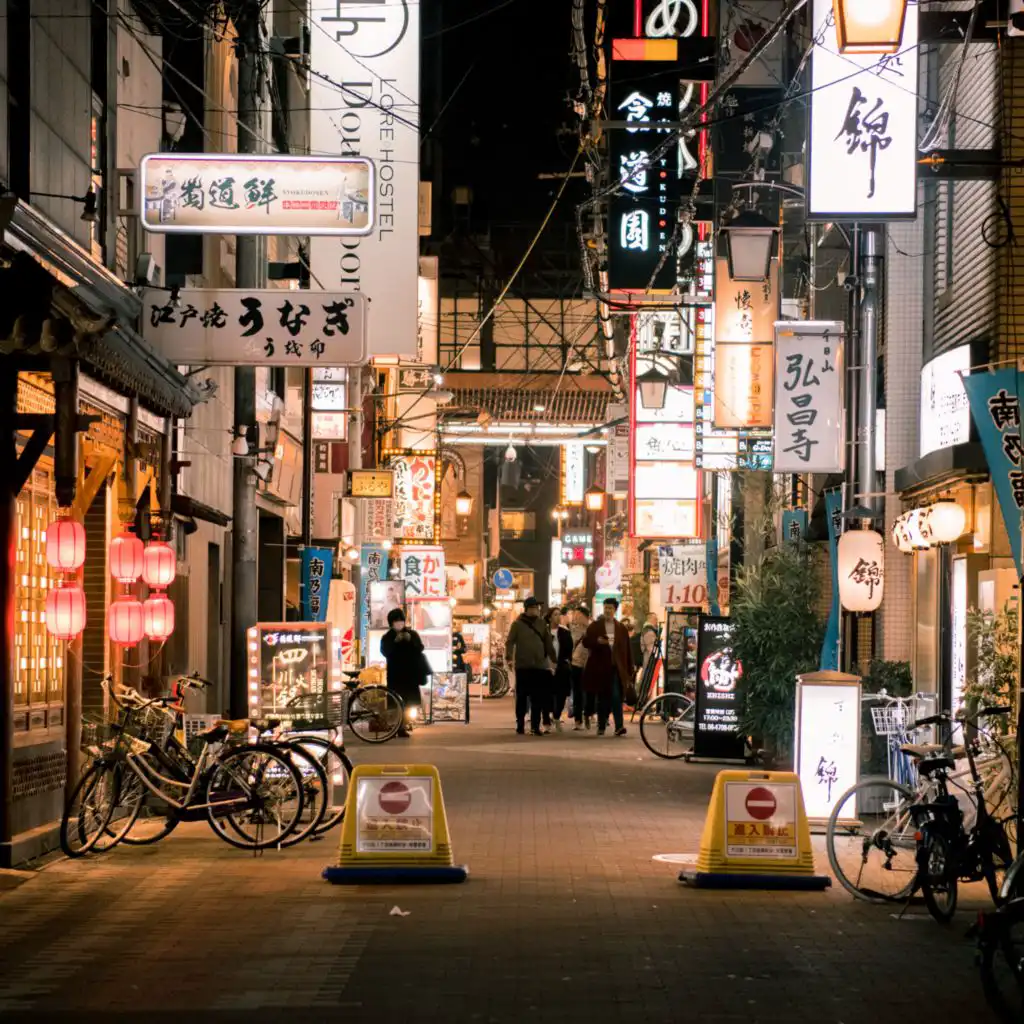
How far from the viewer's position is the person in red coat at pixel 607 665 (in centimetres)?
2806

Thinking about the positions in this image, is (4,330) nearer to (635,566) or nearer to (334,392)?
(334,392)

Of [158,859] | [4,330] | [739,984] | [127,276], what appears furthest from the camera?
[127,276]

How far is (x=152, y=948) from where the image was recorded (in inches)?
383

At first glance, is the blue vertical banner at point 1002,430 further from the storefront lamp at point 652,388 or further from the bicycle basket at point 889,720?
the storefront lamp at point 652,388

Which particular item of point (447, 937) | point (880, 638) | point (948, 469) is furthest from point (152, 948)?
point (880, 638)

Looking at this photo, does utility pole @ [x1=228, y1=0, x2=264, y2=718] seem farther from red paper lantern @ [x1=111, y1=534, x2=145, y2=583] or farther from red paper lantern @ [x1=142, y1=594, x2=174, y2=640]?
red paper lantern @ [x1=111, y1=534, x2=145, y2=583]

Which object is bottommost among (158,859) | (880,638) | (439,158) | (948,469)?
(158,859)

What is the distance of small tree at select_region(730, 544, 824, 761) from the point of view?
1972 cm

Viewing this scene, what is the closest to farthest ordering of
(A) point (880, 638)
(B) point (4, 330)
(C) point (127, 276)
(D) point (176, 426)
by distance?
(B) point (4, 330), (C) point (127, 276), (D) point (176, 426), (A) point (880, 638)

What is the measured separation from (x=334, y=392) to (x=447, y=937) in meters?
22.1

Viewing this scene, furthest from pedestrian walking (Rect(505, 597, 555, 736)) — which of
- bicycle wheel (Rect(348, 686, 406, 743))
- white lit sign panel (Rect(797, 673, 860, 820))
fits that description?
white lit sign panel (Rect(797, 673, 860, 820))

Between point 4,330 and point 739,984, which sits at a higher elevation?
point 4,330

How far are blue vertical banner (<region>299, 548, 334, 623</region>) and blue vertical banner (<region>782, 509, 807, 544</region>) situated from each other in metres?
8.39

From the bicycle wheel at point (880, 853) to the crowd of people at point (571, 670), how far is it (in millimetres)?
13959
